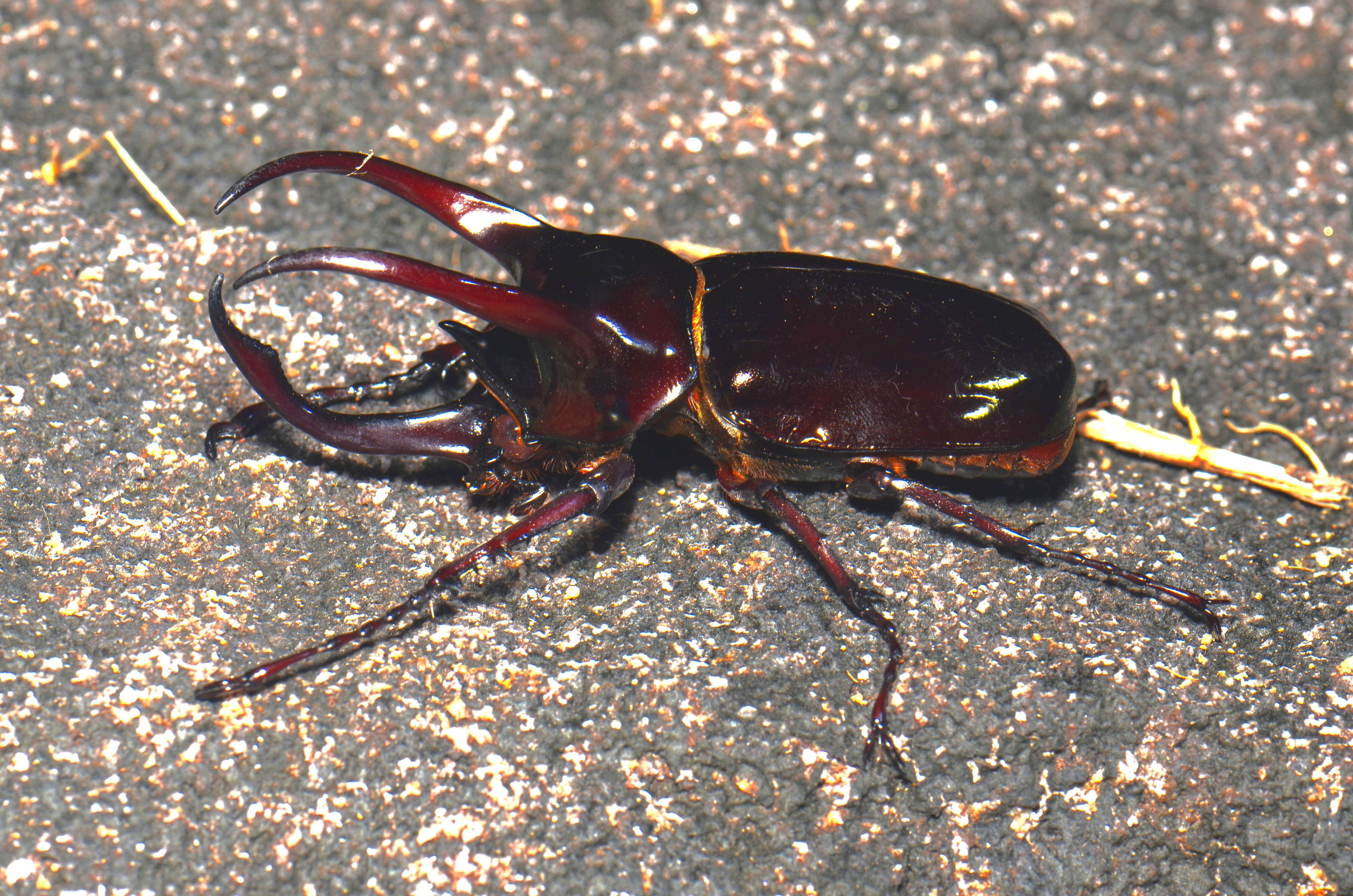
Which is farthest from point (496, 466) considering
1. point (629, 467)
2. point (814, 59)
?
point (814, 59)

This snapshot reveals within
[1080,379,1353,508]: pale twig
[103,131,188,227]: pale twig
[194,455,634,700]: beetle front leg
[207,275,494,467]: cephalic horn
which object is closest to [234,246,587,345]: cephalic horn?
[207,275,494,467]: cephalic horn

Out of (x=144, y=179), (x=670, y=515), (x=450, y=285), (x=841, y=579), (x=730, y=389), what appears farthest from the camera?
(x=144, y=179)

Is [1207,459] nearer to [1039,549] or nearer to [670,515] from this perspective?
[1039,549]

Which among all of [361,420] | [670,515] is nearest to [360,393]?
[361,420]

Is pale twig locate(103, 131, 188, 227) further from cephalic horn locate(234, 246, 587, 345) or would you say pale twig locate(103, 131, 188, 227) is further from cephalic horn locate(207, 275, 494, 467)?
cephalic horn locate(234, 246, 587, 345)

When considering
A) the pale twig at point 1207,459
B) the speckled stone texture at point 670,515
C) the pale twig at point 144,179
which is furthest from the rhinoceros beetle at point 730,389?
the pale twig at point 144,179

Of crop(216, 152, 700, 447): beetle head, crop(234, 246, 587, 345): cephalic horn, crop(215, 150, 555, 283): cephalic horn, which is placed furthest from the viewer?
crop(216, 152, 700, 447): beetle head
